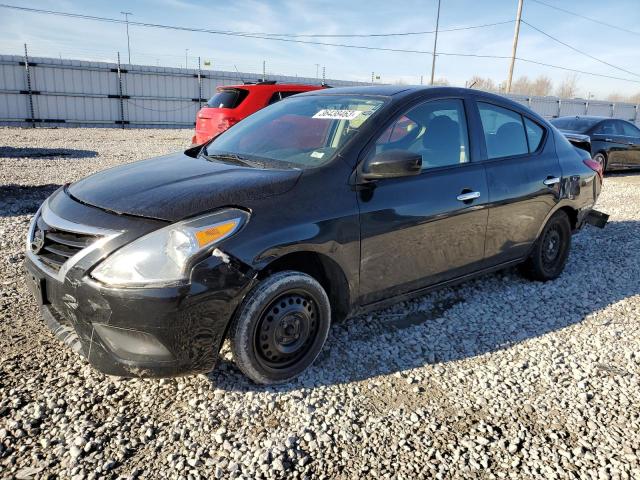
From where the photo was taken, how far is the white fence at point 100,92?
63.7ft

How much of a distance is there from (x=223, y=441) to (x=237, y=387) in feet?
1.43

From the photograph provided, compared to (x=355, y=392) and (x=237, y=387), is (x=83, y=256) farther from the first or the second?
(x=355, y=392)

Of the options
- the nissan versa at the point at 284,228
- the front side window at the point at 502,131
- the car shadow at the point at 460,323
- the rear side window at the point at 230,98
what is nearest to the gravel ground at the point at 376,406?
the car shadow at the point at 460,323

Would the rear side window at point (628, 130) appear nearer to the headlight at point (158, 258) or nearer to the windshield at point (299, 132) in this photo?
the windshield at point (299, 132)

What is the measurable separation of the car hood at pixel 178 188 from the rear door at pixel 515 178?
1.76 metres

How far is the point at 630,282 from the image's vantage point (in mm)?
4719

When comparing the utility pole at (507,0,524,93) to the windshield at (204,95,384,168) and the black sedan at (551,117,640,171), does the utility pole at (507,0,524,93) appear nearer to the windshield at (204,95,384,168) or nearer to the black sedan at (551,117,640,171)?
the black sedan at (551,117,640,171)

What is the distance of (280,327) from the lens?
2.70 meters

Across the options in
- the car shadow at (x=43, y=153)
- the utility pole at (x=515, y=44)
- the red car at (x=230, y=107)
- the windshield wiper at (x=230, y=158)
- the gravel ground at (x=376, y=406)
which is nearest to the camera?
the gravel ground at (x=376, y=406)

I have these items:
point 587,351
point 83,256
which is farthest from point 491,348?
point 83,256

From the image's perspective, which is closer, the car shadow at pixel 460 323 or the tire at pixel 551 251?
the car shadow at pixel 460 323

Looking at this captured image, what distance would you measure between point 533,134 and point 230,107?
7.10 meters

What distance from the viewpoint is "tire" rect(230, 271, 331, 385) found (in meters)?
2.52

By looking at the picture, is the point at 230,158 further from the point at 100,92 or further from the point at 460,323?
the point at 100,92
